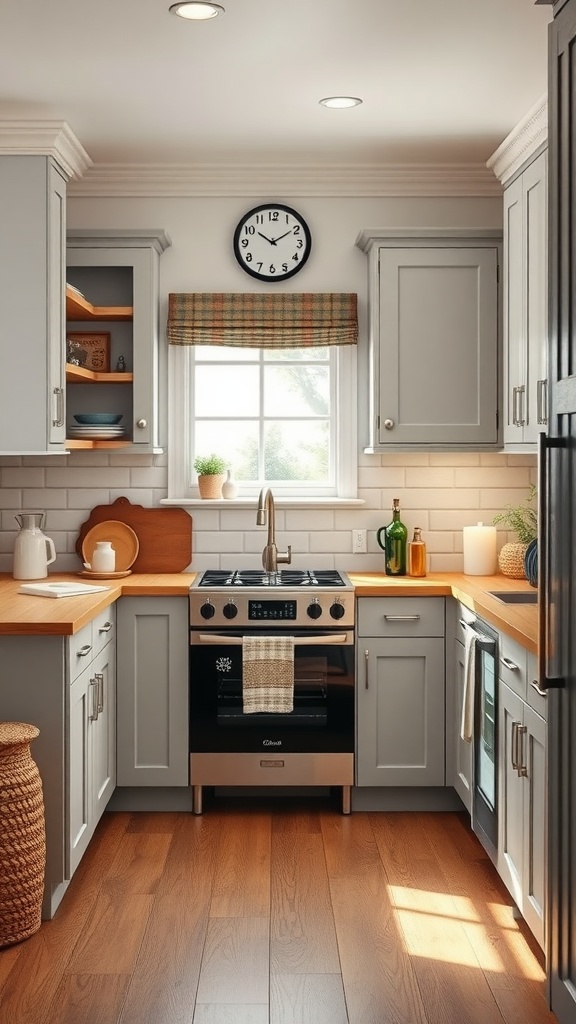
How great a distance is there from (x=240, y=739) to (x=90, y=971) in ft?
4.73

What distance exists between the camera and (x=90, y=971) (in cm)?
296

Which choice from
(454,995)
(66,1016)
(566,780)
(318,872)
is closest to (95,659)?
(318,872)

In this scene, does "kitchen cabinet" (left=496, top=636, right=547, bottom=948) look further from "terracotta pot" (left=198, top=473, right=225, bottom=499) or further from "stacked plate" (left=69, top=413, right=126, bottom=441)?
"stacked plate" (left=69, top=413, right=126, bottom=441)

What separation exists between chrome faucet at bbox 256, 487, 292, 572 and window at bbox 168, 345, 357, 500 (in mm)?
361

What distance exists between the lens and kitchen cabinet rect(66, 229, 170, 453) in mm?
4562

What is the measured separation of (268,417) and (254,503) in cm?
44

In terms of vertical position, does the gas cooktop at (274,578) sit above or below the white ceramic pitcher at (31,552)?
below

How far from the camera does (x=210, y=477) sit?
4.79m

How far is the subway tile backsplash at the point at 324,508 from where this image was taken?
16.0 feet

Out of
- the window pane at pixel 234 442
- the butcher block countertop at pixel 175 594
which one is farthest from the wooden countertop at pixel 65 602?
the window pane at pixel 234 442

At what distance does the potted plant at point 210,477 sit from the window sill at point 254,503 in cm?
3

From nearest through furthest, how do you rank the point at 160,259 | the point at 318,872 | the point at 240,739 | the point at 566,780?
1. the point at 566,780
2. the point at 318,872
3. the point at 240,739
4. the point at 160,259

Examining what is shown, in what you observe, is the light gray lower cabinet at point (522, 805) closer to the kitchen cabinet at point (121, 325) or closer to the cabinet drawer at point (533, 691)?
the cabinet drawer at point (533, 691)

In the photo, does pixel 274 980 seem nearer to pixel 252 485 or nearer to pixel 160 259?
pixel 252 485
